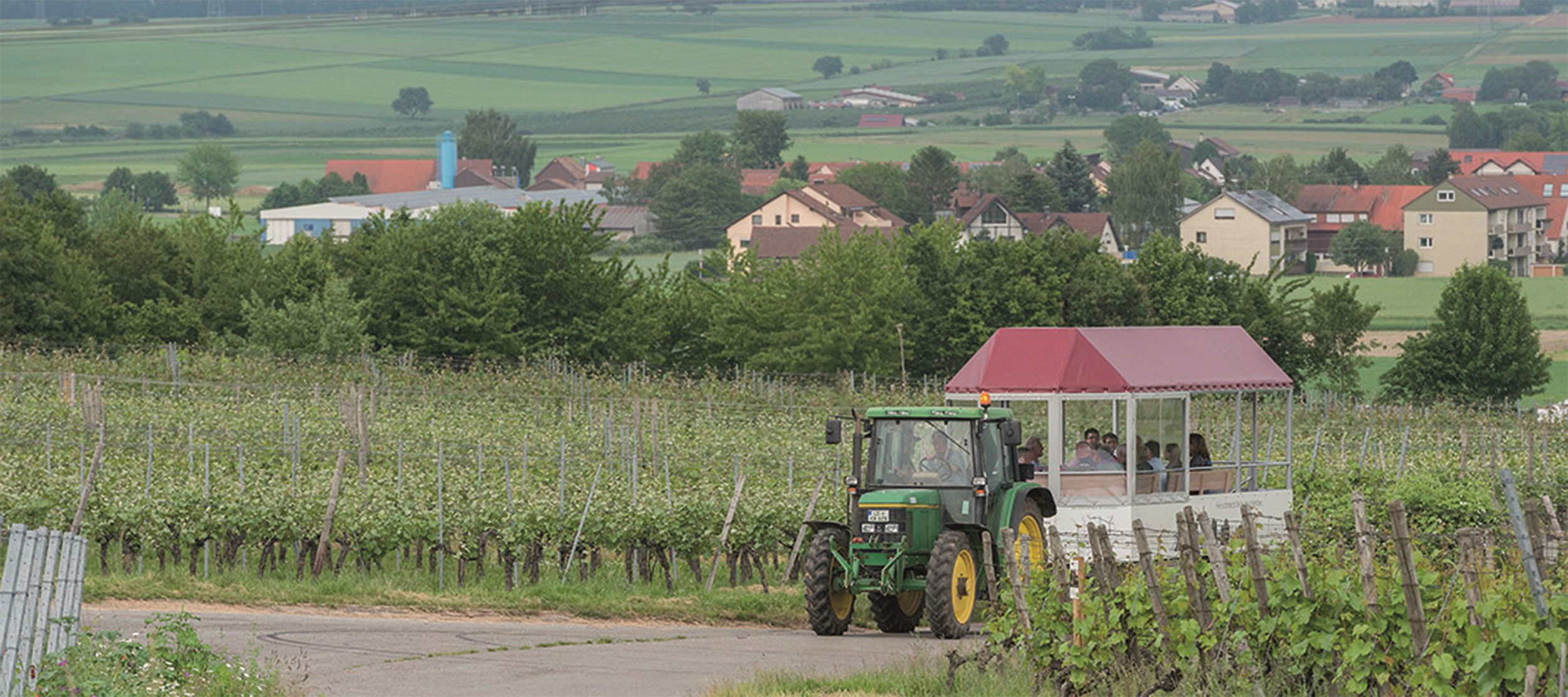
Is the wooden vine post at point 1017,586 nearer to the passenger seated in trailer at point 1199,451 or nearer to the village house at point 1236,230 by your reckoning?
the passenger seated in trailer at point 1199,451

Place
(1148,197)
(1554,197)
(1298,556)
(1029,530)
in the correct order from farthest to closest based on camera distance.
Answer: (1554,197)
(1148,197)
(1029,530)
(1298,556)

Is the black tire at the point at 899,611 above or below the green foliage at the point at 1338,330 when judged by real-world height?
below

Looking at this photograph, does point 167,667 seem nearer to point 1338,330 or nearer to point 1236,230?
point 1338,330

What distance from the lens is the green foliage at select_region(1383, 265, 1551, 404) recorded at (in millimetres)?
67000

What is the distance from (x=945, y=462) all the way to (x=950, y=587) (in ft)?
5.20

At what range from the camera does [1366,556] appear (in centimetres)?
1177

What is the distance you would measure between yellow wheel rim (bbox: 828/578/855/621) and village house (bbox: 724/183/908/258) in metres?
122

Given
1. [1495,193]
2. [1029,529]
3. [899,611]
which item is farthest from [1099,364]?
[1495,193]

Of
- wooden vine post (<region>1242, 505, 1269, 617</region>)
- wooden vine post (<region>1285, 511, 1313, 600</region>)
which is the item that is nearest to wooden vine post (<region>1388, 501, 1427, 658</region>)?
wooden vine post (<region>1285, 511, 1313, 600</region>)

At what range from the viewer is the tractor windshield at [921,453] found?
63.2ft

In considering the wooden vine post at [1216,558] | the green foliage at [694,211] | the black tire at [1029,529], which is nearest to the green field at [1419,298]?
the green foliage at [694,211]

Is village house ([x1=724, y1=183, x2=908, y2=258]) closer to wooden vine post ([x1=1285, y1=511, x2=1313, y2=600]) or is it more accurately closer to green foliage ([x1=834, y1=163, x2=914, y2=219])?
green foliage ([x1=834, y1=163, x2=914, y2=219])

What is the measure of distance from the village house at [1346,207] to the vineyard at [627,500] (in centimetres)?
12514

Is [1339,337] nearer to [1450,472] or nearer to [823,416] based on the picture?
[823,416]
